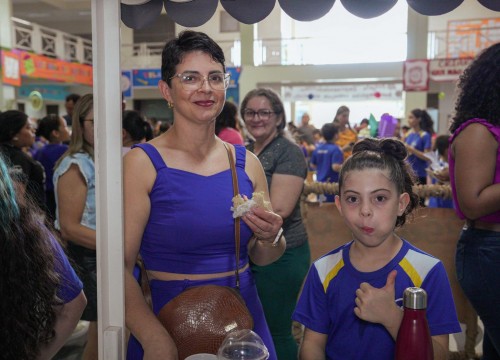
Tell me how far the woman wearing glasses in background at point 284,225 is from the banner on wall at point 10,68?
9.65 meters

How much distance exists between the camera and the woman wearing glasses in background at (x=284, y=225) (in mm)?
2213

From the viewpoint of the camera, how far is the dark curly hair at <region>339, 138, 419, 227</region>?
4.37ft

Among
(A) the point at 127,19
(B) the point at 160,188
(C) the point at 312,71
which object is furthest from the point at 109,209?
(C) the point at 312,71

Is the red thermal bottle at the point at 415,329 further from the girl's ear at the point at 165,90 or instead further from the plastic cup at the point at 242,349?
the girl's ear at the point at 165,90

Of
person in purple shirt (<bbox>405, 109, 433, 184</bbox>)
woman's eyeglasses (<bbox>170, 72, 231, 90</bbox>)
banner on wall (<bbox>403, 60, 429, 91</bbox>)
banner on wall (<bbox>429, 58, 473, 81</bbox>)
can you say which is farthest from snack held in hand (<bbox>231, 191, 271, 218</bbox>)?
banner on wall (<bbox>429, 58, 473, 81</bbox>)

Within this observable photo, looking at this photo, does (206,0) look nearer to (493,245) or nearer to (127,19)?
(127,19)

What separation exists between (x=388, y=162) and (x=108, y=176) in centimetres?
75

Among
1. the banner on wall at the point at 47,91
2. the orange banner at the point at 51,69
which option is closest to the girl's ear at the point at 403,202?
the orange banner at the point at 51,69

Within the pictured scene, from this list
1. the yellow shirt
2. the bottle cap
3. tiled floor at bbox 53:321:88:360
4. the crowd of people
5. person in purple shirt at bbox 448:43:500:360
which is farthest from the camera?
the yellow shirt

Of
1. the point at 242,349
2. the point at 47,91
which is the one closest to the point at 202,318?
the point at 242,349

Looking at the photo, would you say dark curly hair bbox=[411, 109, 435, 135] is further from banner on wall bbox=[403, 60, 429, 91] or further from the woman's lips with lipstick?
banner on wall bbox=[403, 60, 429, 91]

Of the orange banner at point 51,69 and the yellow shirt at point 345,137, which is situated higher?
the orange banner at point 51,69

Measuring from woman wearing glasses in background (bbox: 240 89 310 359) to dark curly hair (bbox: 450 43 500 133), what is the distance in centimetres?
78

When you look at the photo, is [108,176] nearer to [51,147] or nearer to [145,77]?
[51,147]
